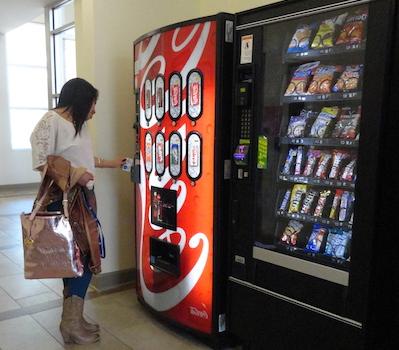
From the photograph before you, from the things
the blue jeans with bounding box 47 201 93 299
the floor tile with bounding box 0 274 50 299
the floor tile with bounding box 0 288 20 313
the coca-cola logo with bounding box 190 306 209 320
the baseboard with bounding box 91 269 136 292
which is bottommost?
the floor tile with bounding box 0 274 50 299

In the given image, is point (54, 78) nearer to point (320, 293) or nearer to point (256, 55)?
point (256, 55)

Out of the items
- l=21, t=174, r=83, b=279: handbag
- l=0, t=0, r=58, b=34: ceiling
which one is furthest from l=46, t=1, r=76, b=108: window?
l=21, t=174, r=83, b=279: handbag

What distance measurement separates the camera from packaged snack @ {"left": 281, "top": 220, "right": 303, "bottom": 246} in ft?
6.59

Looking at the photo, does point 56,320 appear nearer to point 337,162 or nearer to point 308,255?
point 308,255

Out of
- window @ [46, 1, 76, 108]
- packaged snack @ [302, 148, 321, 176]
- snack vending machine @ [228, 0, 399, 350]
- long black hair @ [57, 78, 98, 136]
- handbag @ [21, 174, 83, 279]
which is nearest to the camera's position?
snack vending machine @ [228, 0, 399, 350]

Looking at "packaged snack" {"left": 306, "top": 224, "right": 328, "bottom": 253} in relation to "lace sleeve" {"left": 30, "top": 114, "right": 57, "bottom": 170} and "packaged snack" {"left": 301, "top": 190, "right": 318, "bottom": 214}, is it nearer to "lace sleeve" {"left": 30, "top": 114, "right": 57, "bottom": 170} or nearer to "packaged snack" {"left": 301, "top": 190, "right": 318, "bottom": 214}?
"packaged snack" {"left": 301, "top": 190, "right": 318, "bottom": 214}

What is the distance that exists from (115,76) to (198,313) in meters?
1.79

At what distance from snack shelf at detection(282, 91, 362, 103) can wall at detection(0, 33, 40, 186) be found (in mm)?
6826

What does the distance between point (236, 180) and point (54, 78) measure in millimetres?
2846

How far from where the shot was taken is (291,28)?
1.89m

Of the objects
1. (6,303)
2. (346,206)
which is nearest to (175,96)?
(346,206)

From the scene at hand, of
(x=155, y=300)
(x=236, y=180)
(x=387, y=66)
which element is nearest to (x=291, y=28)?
(x=387, y=66)

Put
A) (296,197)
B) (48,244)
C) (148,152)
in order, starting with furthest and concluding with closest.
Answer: (148,152)
(48,244)
(296,197)

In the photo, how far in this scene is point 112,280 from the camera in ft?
10.5
